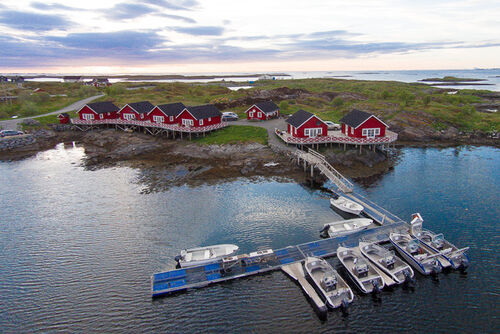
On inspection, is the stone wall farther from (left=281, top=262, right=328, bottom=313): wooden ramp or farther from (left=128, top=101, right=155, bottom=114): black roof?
(left=281, top=262, right=328, bottom=313): wooden ramp

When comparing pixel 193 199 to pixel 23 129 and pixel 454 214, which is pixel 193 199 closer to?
pixel 454 214

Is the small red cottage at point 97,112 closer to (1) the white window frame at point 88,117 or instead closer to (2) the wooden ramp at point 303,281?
(1) the white window frame at point 88,117

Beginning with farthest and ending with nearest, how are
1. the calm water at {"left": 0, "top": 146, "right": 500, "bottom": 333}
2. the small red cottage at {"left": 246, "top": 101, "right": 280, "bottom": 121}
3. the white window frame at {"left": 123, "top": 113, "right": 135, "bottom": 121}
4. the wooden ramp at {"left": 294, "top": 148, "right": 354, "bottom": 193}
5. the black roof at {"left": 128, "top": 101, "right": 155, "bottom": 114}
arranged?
the small red cottage at {"left": 246, "top": 101, "right": 280, "bottom": 121} < the white window frame at {"left": 123, "top": 113, "right": 135, "bottom": 121} < the black roof at {"left": 128, "top": 101, "right": 155, "bottom": 114} < the wooden ramp at {"left": 294, "top": 148, "right": 354, "bottom": 193} < the calm water at {"left": 0, "top": 146, "right": 500, "bottom": 333}

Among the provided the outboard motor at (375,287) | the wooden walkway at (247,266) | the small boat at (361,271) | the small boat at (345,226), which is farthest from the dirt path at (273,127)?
the outboard motor at (375,287)

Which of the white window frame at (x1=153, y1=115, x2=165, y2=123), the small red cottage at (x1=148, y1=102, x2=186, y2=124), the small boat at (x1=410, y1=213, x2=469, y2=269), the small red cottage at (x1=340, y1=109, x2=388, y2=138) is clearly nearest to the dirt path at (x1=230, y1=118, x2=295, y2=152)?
the small red cottage at (x1=340, y1=109, x2=388, y2=138)

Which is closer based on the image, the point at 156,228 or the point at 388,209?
the point at 156,228

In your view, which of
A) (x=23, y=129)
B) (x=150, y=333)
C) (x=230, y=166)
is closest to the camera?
(x=150, y=333)

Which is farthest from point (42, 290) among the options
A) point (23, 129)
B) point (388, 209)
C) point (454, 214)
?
point (23, 129)
